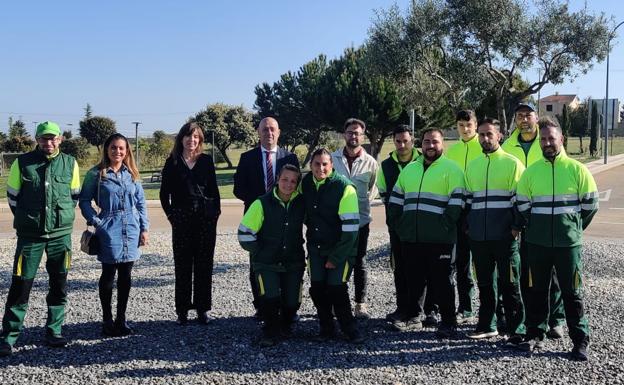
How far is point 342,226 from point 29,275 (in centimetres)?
268

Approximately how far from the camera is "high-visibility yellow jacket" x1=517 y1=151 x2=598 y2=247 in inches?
183

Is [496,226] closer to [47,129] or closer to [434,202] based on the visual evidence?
[434,202]

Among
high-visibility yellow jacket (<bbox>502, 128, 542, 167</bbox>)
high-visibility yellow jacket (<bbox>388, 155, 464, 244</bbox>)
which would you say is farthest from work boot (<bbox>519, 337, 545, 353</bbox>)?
high-visibility yellow jacket (<bbox>502, 128, 542, 167</bbox>)

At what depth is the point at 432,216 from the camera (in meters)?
5.16

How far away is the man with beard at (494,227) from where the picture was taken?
5004 mm

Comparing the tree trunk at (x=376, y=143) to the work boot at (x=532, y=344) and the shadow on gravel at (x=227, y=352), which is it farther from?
the work boot at (x=532, y=344)

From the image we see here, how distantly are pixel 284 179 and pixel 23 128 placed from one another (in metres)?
51.5

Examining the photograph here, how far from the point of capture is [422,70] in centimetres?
2216

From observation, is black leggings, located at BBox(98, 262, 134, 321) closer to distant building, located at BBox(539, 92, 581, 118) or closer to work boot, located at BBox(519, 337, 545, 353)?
work boot, located at BBox(519, 337, 545, 353)

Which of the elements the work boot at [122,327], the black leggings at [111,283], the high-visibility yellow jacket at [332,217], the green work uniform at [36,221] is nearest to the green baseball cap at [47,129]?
the green work uniform at [36,221]

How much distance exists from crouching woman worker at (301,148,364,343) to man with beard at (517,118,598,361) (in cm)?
144

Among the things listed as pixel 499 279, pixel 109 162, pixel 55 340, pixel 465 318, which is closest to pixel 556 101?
pixel 465 318

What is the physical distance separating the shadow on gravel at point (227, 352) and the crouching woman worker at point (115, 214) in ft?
1.39

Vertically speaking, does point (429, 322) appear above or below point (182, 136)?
below
